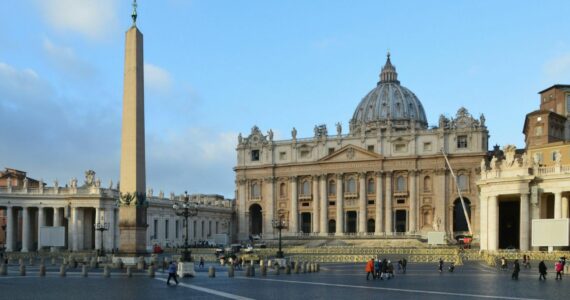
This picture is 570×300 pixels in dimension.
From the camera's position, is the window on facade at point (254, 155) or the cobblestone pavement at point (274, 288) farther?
the window on facade at point (254, 155)

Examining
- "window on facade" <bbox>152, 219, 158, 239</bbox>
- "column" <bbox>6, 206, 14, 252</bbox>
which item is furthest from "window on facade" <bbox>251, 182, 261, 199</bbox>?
"column" <bbox>6, 206, 14, 252</bbox>

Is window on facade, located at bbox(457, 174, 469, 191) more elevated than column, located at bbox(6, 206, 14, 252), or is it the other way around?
window on facade, located at bbox(457, 174, 469, 191)

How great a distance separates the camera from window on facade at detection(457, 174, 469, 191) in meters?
90.4

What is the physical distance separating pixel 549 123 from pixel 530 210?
2066cm

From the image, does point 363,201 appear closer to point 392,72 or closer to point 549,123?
point 549,123

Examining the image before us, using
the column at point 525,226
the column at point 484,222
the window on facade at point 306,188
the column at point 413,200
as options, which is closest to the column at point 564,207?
the column at point 525,226

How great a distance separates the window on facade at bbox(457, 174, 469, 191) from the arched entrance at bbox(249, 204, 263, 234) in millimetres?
30920

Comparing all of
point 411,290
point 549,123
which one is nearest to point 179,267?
point 411,290

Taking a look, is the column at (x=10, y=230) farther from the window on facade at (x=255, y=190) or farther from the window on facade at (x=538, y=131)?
the window on facade at (x=538, y=131)

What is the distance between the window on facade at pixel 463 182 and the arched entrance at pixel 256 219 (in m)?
30.9

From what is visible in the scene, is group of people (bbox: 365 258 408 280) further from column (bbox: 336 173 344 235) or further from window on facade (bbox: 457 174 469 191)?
column (bbox: 336 173 344 235)

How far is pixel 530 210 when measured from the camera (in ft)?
A: 165

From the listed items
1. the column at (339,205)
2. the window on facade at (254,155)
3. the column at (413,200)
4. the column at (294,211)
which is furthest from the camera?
the window on facade at (254,155)

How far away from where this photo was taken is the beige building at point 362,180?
300 feet
